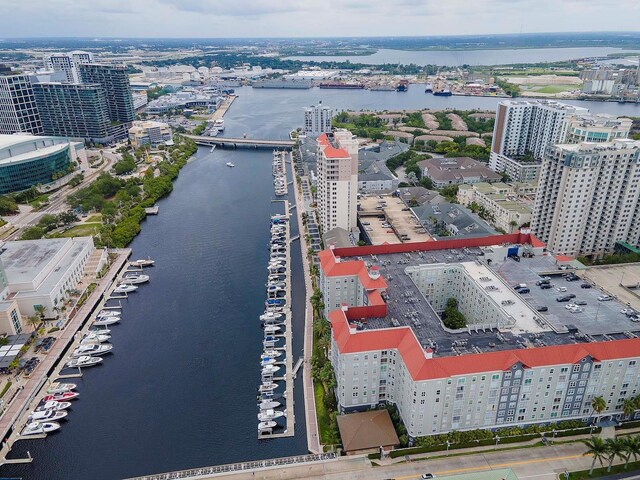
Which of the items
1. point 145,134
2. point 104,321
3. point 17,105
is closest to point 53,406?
point 104,321

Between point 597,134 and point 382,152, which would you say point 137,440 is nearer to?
point 597,134

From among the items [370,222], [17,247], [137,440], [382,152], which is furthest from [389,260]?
[382,152]

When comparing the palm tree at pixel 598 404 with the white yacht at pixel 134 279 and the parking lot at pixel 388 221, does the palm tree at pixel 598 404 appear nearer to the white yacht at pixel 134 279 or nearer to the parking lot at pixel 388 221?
the parking lot at pixel 388 221

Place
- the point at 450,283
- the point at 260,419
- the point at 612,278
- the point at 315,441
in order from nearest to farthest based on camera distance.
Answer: the point at 315,441 → the point at 260,419 → the point at 450,283 → the point at 612,278

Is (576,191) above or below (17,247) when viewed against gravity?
above

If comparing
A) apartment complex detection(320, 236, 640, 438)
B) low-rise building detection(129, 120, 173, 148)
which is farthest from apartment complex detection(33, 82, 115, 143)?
apartment complex detection(320, 236, 640, 438)

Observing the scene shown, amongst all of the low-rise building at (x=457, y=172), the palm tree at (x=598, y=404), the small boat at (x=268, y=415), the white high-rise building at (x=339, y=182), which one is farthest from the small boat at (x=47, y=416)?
the low-rise building at (x=457, y=172)

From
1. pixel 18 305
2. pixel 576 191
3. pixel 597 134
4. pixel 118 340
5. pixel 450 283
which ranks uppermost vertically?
pixel 597 134

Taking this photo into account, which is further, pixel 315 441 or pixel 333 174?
pixel 333 174
